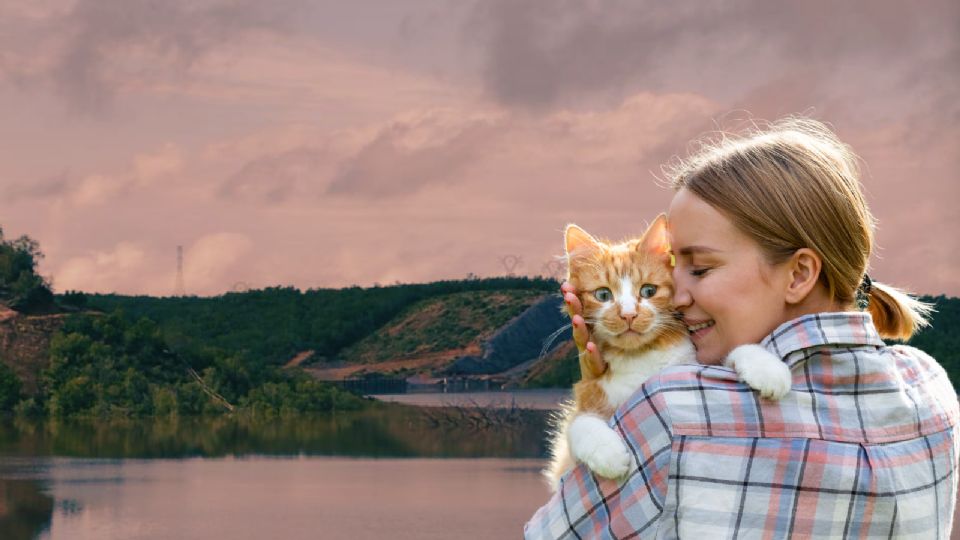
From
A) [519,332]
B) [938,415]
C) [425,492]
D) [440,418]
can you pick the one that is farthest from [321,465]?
[938,415]

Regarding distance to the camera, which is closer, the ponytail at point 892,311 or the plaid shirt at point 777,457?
the plaid shirt at point 777,457

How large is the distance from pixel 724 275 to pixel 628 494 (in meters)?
0.32

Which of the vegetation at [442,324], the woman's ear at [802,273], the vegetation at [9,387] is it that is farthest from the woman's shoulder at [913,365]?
the vegetation at [442,324]

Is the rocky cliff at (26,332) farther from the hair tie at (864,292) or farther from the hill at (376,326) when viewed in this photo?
the hair tie at (864,292)

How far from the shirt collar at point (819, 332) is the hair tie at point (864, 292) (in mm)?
227

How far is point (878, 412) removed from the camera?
5.49ft

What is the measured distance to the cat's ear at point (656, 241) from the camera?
2232mm

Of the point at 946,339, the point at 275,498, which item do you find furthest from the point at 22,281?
the point at 946,339

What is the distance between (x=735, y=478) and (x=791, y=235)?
321 mm

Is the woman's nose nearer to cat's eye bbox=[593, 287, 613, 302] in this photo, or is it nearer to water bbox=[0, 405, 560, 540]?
cat's eye bbox=[593, 287, 613, 302]

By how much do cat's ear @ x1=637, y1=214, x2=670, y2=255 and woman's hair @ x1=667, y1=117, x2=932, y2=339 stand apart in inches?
18.9

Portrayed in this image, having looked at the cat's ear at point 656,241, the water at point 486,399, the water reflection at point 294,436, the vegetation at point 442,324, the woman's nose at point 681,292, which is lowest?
the water reflection at point 294,436

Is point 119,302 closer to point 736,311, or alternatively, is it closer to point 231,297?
point 231,297

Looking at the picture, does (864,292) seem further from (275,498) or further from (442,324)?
(442,324)
